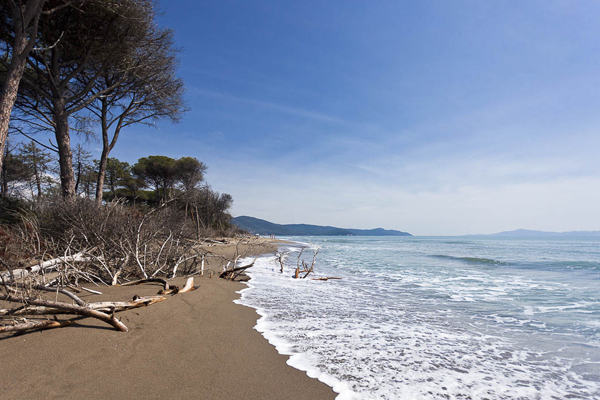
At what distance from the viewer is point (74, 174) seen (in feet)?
38.6

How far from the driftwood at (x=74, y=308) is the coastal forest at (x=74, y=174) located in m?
0.01

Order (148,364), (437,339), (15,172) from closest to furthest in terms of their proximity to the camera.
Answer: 1. (148,364)
2. (437,339)
3. (15,172)

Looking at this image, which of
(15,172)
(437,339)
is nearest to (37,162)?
(15,172)

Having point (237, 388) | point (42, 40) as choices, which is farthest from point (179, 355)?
point (42, 40)

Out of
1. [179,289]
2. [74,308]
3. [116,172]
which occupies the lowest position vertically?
[179,289]

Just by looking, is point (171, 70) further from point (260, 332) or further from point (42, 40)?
point (260, 332)

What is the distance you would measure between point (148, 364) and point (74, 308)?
1039 mm

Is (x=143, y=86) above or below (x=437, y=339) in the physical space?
above

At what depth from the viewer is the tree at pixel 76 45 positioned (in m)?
9.22

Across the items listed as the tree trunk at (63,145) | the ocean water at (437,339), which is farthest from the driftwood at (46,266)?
the tree trunk at (63,145)

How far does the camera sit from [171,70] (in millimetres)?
12523

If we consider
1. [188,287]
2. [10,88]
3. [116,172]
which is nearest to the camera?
[188,287]

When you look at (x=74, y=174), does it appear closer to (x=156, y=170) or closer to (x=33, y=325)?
(x=33, y=325)

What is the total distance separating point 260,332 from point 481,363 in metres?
2.60
